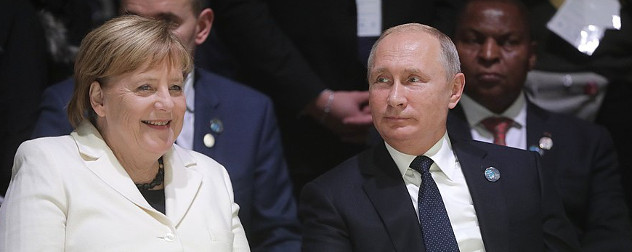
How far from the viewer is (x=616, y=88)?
171 inches

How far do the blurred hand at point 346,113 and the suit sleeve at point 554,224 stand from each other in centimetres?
96

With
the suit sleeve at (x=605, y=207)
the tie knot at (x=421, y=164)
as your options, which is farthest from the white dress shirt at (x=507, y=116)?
the tie knot at (x=421, y=164)

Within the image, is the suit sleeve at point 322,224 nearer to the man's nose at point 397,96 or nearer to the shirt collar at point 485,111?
the man's nose at point 397,96

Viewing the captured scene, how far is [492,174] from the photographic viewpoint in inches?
125

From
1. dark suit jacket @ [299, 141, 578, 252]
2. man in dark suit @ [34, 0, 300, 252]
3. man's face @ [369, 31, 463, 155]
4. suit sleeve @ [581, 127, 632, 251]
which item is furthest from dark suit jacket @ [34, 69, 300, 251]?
suit sleeve @ [581, 127, 632, 251]

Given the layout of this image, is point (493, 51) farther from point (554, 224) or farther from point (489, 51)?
point (554, 224)

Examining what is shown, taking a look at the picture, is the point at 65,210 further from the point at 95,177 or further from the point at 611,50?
the point at 611,50

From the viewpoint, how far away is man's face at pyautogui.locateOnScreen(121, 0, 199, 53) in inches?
146

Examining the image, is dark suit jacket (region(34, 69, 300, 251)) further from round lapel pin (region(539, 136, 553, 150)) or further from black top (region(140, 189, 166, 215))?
round lapel pin (region(539, 136, 553, 150))

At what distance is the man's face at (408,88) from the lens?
3.05 metres

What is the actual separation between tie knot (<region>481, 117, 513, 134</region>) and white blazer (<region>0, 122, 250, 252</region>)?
135 centimetres

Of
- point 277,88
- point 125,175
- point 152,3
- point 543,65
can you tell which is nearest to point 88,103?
point 125,175

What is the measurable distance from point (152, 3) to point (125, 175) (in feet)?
3.34

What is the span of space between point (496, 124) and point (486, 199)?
95 centimetres
